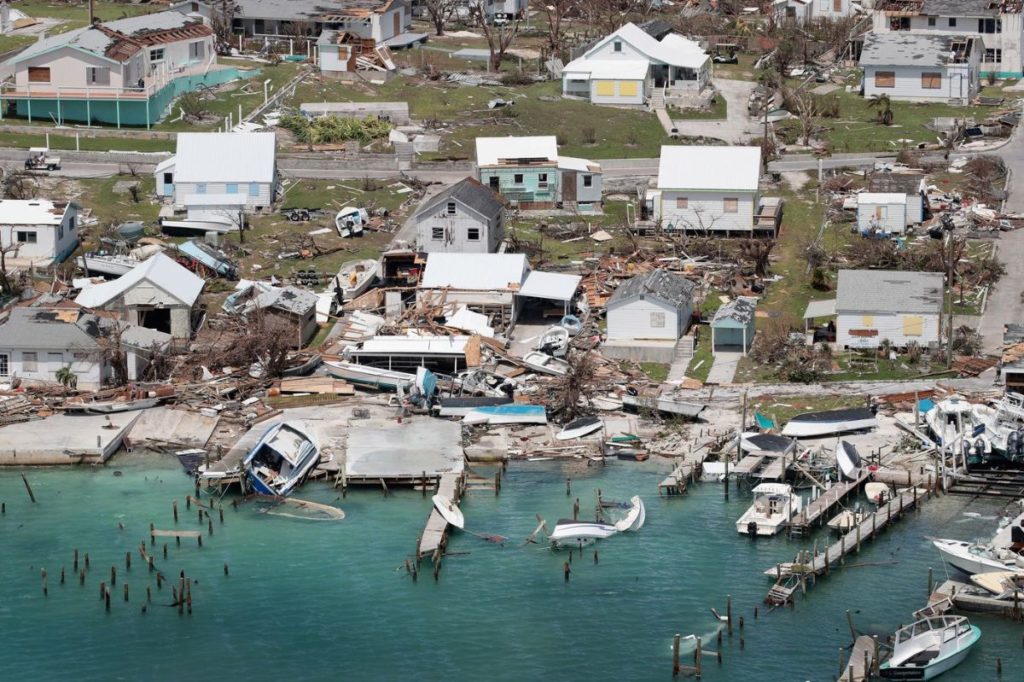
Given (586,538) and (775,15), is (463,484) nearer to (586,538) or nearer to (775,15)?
(586,538)

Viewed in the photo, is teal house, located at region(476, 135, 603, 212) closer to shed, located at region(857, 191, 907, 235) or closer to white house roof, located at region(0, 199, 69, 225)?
shed, located at region(857, 191, 907, 235)

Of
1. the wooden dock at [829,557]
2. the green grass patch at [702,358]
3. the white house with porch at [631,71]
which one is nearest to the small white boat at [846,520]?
the wooden dock at [829,557]

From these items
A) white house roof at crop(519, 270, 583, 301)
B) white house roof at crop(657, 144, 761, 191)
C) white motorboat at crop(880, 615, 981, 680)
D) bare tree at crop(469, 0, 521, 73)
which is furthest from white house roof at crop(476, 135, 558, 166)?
white motorboat at crop(880, 615, 981, 680)

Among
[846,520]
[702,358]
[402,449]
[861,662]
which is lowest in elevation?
[861,662]

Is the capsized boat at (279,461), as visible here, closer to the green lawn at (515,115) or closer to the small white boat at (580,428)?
the small white boat at (580,428)

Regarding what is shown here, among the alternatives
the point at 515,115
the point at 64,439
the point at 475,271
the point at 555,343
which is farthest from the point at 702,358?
the point at 515,115

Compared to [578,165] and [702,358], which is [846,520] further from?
[578,165]

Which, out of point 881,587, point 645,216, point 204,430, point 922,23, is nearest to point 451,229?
point 645,216
